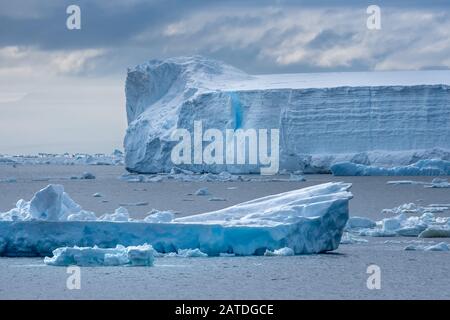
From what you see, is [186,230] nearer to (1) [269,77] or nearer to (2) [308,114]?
(2) [308,114]

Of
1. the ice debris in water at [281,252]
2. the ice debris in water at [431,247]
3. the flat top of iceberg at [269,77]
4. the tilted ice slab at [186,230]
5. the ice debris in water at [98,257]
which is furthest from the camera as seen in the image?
the flat top of iceberg at [269,77]

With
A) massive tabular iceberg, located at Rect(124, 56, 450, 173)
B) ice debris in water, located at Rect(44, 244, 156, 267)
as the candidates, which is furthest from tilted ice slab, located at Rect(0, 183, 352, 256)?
massive tabular iceberg, located at Rect(124, 56, 450, 173)

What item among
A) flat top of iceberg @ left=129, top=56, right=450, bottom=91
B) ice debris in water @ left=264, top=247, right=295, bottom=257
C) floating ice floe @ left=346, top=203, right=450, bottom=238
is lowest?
floating ice floe @ left=346, top=203, right=450, bottom=238

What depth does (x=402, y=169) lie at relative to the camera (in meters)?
33.0

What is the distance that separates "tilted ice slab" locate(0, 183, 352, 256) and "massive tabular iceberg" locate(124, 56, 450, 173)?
2360cm

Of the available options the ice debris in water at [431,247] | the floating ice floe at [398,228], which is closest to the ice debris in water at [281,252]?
the ice debris in water at [431,247]

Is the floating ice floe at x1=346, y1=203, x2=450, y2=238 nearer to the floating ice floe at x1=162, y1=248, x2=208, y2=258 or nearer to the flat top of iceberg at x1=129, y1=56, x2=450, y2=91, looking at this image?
the floating ice floe at x1=162, y1=248, x2=208, y2=258

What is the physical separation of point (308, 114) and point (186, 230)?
24.5 metres

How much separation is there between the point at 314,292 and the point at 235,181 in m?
26.9

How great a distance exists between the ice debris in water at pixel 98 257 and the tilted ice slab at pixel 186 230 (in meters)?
0.55

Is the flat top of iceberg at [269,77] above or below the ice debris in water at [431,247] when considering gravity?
above

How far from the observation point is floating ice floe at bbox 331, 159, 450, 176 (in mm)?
32250

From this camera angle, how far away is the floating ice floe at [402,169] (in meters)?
32.2

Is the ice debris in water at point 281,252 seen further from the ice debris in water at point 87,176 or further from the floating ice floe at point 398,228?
the ice debris in water at point 87,176
